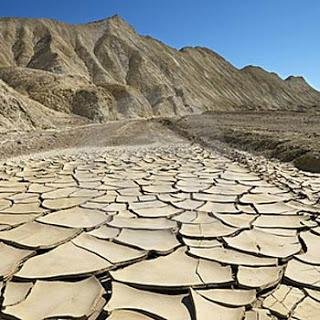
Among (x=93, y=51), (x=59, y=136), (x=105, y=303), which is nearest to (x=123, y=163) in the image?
(x=105, y=303)

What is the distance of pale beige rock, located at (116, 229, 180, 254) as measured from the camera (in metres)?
2.66

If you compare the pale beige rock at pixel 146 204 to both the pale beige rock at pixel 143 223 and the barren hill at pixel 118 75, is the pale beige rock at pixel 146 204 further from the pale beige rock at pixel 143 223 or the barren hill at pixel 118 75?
the barren hill at pixel 118 75

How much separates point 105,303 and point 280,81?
247 ft

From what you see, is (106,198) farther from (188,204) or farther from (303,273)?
(303,273)

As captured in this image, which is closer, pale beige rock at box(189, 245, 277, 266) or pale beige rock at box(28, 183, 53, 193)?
pale beige rock at box(189, 245, 277, 266)

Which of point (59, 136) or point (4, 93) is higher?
point (4, 93)

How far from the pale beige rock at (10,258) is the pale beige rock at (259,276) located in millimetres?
1252

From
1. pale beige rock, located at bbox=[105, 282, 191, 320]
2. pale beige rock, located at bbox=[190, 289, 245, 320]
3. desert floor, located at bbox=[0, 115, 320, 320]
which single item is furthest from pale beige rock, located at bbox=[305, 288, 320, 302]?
pale beige rock, located at bbox=[105, 282, 191, 320]

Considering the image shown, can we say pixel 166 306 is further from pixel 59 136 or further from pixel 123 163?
pixel 59 136

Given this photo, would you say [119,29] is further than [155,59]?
Yes

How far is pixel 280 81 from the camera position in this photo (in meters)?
72.8

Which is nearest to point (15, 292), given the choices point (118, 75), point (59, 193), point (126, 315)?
point (126, 315)

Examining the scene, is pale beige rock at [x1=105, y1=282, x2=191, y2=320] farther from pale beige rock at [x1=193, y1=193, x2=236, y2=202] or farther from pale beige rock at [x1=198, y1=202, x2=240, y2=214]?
pale beige rock at [x1=193, y1=193, x2=236, y2=202]

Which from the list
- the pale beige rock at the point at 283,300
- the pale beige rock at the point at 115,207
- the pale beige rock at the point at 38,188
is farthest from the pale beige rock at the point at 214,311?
the pale beige rock at the point at 38,188
